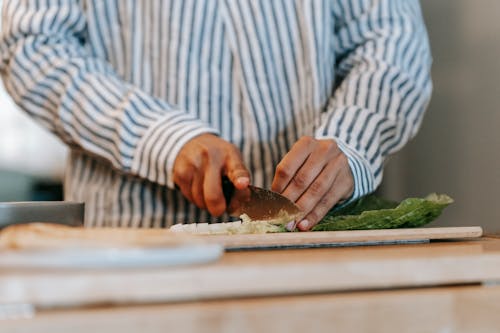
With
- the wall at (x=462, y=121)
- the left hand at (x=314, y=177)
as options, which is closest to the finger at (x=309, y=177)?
the left hand at (x=314, y=177)

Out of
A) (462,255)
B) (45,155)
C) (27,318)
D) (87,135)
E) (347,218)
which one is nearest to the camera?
(27,318)

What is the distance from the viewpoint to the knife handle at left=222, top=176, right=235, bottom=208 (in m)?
0.98

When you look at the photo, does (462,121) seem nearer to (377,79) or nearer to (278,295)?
(377,79)

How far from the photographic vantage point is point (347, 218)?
83 cm

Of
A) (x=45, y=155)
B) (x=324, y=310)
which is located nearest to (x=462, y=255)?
(x=324, y=310)

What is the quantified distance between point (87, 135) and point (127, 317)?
764 mm

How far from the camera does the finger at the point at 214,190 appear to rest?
966 mm

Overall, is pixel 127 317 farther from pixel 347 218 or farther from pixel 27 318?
pixel 347 218

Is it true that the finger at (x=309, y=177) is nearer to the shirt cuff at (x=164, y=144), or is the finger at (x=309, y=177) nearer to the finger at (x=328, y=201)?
the finger at (x=328, y=201)

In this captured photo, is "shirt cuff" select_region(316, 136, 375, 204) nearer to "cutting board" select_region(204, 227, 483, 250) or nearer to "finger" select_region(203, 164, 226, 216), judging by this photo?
"finger" select_region(203, 164, 226, 216)

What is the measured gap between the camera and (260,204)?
0.88 metres

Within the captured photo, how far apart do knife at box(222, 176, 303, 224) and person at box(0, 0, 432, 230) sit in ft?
0.71

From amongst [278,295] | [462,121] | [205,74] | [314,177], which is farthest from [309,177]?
[462,121]

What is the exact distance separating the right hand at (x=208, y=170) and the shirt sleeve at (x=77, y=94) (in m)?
0.05
